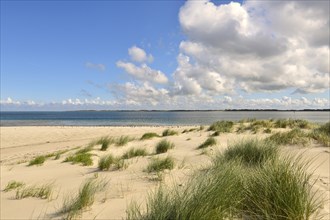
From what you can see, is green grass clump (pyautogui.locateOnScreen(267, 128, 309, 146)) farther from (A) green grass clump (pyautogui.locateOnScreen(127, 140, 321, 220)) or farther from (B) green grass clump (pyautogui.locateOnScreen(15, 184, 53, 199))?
(B) green grass clump (pyautogui.locateOnScreen(15, 184, 53, 199))

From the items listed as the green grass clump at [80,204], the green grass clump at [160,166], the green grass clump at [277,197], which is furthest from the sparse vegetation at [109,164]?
the green grass clump at [277,197]

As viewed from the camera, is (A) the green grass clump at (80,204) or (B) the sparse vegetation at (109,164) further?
(B) the sparse vegetation at (109,164)

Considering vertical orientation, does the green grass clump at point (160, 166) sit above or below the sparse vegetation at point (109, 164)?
above

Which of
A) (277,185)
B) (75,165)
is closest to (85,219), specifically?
(277,185)

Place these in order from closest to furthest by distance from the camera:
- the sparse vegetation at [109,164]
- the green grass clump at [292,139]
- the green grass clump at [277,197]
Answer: the green grass clump at [277,197] → the sparse vegetation at [109,164] → the green grass clump at [292,139]

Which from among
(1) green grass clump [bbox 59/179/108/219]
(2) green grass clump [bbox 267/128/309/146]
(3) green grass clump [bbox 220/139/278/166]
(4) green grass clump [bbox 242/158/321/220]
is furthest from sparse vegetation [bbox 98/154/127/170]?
(2) green grass clump [bbox 267/128/309/146]

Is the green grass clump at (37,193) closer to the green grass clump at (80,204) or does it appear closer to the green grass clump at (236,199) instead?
the green grass clump at (80,204)

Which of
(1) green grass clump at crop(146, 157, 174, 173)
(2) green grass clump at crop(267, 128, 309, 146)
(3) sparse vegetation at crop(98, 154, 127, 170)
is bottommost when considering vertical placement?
(3) sparse vegetation at crop(98, 154, 127, 170)

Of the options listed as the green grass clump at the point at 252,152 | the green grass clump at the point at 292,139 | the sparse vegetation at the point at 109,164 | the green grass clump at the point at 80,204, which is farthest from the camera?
the green grass clump at the point at 292,139

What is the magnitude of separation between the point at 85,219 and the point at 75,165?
5805 mm

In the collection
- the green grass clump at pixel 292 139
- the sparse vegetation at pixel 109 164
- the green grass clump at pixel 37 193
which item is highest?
the green grass clump at pixel 292 139

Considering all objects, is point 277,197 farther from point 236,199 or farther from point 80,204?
point 80,204

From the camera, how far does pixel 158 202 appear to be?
121 inches

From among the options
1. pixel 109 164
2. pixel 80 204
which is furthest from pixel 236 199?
pixel 109 164
